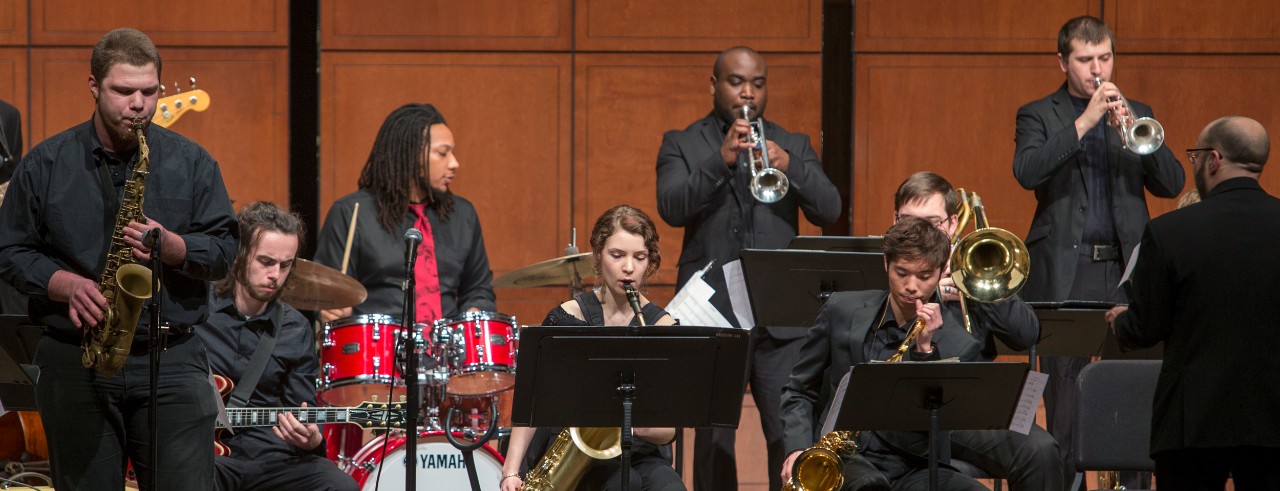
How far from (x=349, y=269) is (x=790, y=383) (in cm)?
212

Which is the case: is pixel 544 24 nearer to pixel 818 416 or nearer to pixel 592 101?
pixel 592 101

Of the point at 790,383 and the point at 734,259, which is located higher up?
the point at 734,259

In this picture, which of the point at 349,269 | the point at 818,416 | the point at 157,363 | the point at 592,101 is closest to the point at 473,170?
the point at 592,101

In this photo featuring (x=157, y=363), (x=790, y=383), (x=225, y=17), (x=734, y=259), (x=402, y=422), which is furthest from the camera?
(x=225, y=17)

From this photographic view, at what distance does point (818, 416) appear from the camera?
4238 mm

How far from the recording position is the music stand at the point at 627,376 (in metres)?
3.76

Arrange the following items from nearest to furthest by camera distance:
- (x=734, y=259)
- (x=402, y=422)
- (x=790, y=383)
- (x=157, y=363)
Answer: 1. (x=157, y=363)
2. (x=790, y=383)
3. (x=402, y=422)
4. (x=734, y=259)

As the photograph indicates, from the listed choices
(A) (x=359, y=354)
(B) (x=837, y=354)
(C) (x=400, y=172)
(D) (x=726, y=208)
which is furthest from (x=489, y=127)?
(B) (x=837, y=354)

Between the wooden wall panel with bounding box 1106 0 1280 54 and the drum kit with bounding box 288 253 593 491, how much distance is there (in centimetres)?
369

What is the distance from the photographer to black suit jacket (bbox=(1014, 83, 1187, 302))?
539 cm

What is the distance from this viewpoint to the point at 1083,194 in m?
5.46

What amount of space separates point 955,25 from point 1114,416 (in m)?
3.51

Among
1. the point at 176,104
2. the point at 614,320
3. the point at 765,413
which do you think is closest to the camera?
the point at 614,320

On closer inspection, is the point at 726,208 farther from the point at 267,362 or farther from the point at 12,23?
the point at 12,23
